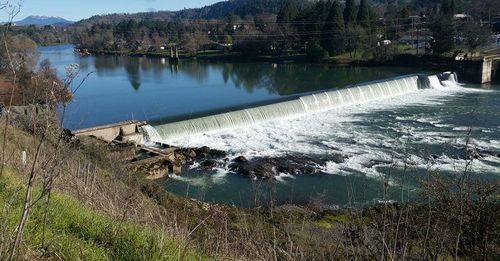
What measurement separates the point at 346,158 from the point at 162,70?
2808 centimetres

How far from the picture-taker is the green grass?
2.25m

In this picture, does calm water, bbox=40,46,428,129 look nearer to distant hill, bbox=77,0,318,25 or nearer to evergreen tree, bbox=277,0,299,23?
evergreen tree, bbox=277,0,299,23

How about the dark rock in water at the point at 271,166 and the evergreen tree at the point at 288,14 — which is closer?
the dark rock in water at the point at 271,166

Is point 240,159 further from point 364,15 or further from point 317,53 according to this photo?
point 364,15

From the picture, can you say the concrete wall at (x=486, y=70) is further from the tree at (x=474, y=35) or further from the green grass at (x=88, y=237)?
the green grass at (x=88, y=237)

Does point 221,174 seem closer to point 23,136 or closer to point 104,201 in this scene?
point 23,136

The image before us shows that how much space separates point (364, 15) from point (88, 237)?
134ft

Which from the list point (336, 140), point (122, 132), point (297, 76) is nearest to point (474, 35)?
point (297, 76)

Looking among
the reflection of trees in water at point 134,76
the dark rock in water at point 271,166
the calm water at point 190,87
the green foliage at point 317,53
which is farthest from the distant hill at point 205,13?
the dark rock in water at point 271,166

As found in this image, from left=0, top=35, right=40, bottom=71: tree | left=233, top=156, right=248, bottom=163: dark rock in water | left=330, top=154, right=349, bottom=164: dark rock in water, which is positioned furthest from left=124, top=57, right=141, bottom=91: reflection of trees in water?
left=330, top=154, right=349, bottom=164: dark rock in water

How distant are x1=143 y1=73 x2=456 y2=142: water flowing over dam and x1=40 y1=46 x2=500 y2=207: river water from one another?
1.35 feet

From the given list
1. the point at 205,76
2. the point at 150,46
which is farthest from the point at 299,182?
the point at 150,46

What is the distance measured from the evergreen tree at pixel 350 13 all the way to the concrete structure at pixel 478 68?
1220cm

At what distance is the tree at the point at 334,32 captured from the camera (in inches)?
1553
